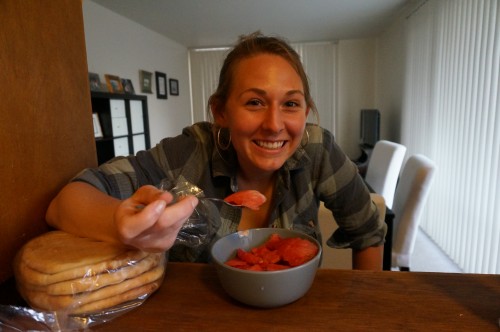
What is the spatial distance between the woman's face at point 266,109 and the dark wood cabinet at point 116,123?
2247 millimetres

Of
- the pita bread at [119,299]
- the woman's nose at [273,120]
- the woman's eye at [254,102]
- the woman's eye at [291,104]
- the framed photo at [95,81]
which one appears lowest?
the pita bread at [119,299]

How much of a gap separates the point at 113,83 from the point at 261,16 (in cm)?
168

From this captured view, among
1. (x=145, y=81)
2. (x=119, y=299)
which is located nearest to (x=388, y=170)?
(x=119, y=299)

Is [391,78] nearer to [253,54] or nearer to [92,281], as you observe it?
[253,54]

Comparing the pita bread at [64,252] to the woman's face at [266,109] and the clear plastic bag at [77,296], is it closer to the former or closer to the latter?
the clear plastic bag at [77,296]

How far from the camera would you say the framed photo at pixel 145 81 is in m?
3.90

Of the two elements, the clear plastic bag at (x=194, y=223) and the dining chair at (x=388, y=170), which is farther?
the dining chair at (x=388, y=170)

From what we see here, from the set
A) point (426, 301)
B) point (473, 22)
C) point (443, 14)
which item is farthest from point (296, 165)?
point (443, 14)

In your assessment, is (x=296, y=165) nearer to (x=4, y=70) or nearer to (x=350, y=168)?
(x=350, y=168)

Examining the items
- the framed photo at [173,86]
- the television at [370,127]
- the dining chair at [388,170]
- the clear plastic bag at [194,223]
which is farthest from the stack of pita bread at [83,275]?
the framed photo at [173,86]

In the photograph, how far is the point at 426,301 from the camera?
47cm

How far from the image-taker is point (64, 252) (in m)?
0.47

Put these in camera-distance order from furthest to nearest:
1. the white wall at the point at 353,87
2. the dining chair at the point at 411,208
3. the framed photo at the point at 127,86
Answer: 1. the white wall at the point at 353,87
2. the framed photo at the point at 127,86
3. the dining chair at the point at 411,208

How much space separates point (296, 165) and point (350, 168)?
167 mm
